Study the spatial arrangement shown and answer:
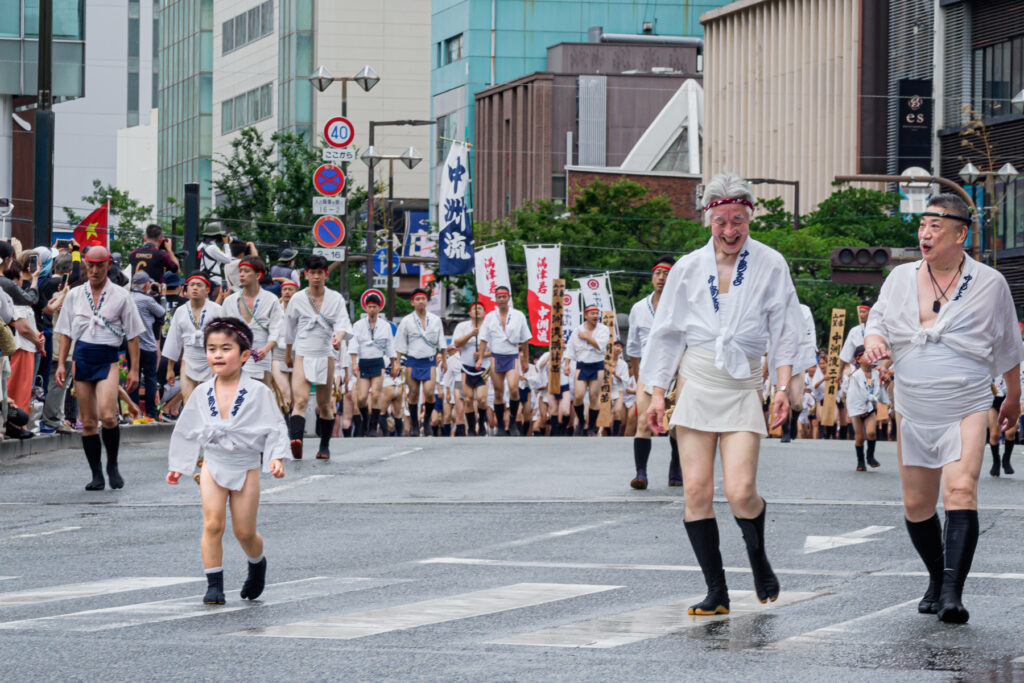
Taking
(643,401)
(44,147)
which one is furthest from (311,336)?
(44,147)

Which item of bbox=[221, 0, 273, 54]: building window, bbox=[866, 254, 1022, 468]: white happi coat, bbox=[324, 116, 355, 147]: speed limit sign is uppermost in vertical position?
bbox=[221, 0, 273, 54]: building window

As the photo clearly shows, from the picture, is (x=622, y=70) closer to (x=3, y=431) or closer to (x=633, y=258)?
(x=633, y=258)

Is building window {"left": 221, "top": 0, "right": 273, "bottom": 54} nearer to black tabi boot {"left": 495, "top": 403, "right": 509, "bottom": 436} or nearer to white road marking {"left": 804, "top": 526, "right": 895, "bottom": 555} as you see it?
black tabi boot {"left": 495, "top": 403, "right": 509, "bottom": 436}

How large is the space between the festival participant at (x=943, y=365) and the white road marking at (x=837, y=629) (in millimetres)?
218

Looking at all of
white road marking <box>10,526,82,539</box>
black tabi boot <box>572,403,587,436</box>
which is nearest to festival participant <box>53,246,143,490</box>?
white road marking <box>10,526,82,539</box>

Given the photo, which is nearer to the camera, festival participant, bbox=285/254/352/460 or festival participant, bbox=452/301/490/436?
festival participant, bbox=285/254/352/460

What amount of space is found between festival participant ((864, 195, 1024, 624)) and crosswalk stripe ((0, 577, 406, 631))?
2.76 metres

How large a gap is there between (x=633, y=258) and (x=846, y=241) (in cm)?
709

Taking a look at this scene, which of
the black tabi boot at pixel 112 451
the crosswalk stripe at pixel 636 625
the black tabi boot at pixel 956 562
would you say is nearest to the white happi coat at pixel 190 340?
the black tabi boot at pixel 112 451

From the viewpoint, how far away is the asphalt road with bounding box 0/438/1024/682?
6707mm

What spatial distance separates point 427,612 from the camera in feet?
26.6

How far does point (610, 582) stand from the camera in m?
9.38

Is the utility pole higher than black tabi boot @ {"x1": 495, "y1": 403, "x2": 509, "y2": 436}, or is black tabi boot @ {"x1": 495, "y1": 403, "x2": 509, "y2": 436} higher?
the utility pole

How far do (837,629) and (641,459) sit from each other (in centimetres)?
767
